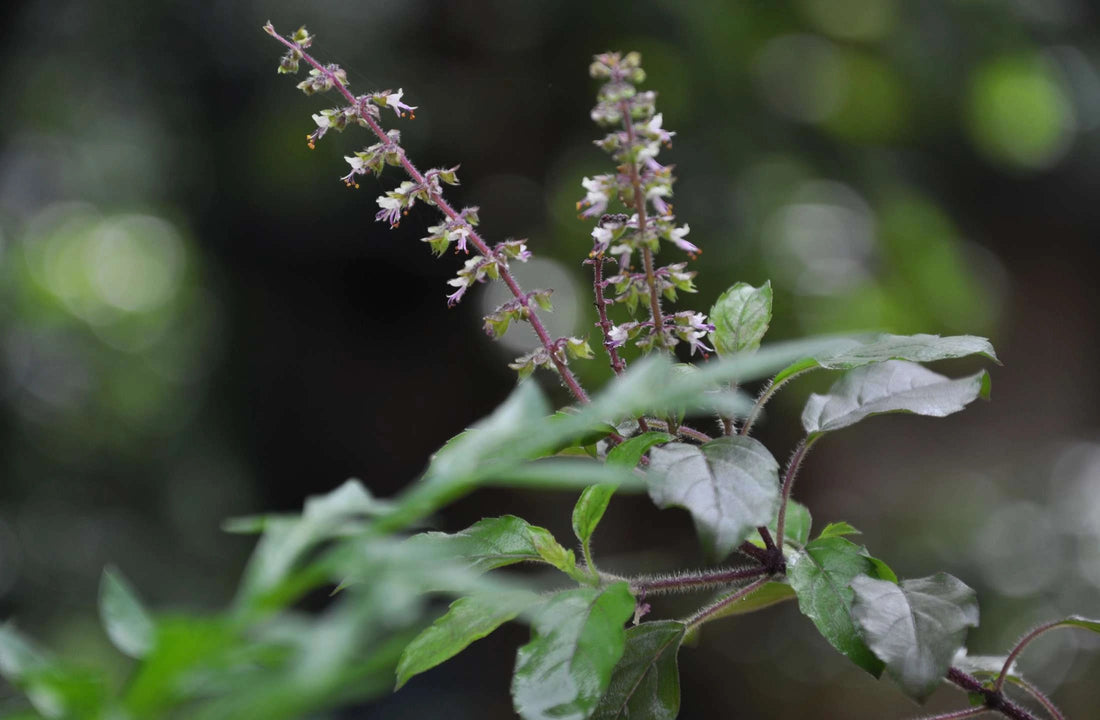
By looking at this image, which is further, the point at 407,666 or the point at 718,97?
the point at 718,97

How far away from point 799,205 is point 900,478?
95cm

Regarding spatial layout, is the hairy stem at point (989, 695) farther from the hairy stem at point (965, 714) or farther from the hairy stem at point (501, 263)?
the hairy stem at point (501, 263)

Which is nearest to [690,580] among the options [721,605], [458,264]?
[721,605]

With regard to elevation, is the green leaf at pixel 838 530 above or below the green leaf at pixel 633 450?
below

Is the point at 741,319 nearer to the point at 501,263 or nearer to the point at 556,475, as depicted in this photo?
the point at 501,263

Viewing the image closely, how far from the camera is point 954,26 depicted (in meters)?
1.89

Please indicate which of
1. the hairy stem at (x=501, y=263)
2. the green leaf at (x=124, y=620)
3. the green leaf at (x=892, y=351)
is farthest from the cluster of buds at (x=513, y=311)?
the green leaf at (x=124, y=620)

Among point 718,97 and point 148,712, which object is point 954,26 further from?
point 148,712

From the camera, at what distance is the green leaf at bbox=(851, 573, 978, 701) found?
31cm

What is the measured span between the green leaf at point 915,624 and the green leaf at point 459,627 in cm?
11

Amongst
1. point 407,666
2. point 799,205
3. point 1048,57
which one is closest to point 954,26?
point 1048,57

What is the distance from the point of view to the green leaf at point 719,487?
30cm

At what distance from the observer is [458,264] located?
2.38 metres

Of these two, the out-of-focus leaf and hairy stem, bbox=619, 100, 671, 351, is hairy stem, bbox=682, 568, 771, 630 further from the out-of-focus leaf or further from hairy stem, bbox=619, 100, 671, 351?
the out-of-focus leaf
